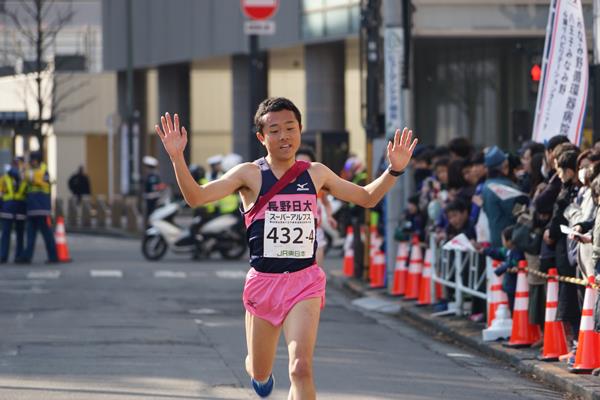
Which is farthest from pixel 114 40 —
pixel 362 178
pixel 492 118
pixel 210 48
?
pixel 362 178

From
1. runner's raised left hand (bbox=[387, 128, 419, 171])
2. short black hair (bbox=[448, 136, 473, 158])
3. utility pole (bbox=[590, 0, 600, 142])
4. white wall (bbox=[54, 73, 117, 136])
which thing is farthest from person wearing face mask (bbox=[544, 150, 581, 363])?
white wall (bbox=[54, 73, 117, 136])

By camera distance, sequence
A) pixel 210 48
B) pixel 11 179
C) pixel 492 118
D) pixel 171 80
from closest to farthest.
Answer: pixel 11 179 → pixel 492 118 → pixel 210 48 → pixel 171 80

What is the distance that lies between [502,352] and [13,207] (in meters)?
15.2

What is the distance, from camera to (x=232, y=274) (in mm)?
24438

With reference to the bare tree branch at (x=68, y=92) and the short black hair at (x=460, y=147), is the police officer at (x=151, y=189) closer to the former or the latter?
the bare tree branch at (x=68, y=92)

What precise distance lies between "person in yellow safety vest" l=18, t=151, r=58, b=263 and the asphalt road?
4402 millimetres

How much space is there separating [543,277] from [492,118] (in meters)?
25.9

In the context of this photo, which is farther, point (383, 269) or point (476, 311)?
point (383, 269)

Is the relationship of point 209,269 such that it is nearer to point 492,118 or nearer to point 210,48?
point 492,118

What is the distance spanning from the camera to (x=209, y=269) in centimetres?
2553

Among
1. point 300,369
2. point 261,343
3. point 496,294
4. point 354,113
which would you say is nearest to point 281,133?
point 261,343

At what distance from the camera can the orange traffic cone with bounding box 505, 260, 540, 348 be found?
1353cm

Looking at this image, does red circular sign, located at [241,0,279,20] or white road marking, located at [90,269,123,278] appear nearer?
white road marking, located at [90,269,123,278]

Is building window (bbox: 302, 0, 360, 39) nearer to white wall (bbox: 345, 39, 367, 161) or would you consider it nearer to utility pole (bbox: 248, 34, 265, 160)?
white wall (bbox: 345, 39, 367, 161)
